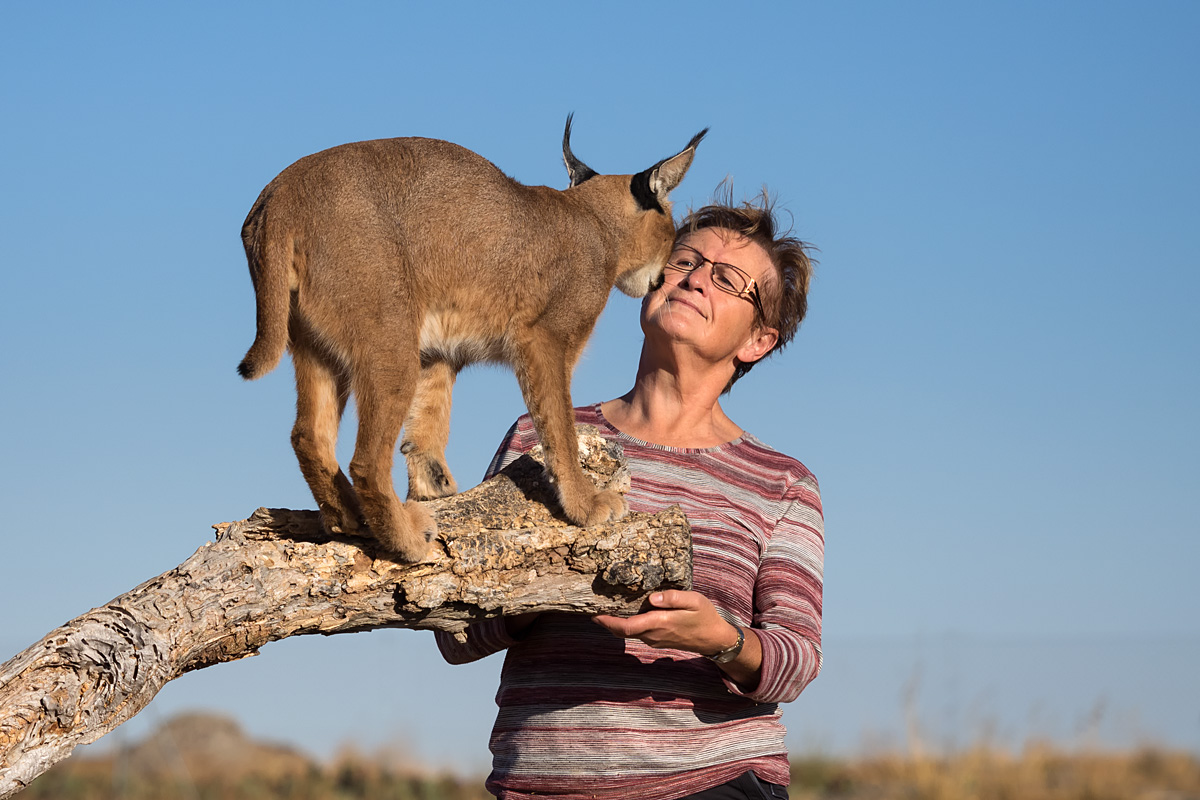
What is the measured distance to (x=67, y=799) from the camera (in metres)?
12.9

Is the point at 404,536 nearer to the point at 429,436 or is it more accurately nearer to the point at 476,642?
the point at 476,642

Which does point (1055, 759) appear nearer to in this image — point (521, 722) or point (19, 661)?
point (521, 722)

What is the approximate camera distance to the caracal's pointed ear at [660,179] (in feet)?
17.4

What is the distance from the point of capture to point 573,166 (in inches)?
225

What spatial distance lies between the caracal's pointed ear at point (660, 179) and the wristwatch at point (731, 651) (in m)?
2.36

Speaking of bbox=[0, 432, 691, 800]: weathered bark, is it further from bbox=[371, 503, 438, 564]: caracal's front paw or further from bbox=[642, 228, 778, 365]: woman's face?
bbox=[642, 228, 778, 365]: woman's face

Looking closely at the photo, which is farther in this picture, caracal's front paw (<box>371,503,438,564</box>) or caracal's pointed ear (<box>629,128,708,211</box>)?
caracal's pointed ear (<box>629,128,708,211</box>)

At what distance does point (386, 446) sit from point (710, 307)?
1.63m

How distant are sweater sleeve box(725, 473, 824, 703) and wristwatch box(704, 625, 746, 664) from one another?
0.14 m

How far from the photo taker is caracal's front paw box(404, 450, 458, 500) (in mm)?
4715

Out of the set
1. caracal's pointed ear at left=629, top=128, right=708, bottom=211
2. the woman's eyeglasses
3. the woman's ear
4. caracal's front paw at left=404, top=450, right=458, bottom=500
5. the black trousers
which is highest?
caracal's pointed ear at left=629, top=128, right=708, bottom=211

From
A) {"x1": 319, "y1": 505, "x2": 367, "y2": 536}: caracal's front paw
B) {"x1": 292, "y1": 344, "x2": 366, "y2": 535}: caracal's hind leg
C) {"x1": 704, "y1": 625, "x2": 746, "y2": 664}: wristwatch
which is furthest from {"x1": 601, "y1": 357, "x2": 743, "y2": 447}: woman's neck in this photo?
{"x1": 319, "y1": 505, "x2": 367, "y2": 536}: caracal's front paw

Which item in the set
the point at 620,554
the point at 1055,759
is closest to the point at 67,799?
the point at 1055,759

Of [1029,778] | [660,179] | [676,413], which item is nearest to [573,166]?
[660,179]
